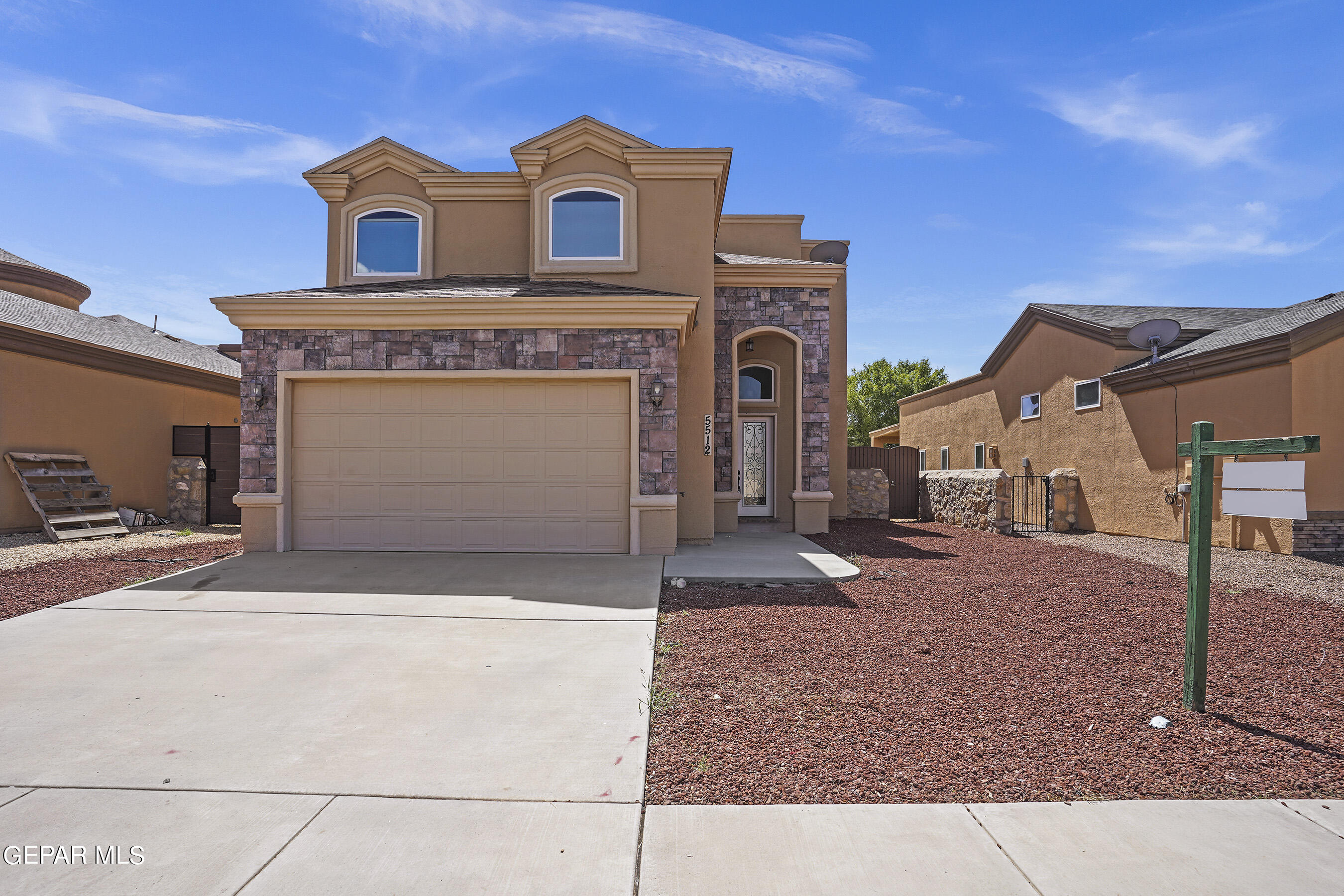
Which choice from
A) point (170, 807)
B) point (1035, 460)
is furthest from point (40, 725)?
point (1035, 460)

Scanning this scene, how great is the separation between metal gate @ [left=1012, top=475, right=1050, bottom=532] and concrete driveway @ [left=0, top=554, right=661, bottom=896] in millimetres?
11999

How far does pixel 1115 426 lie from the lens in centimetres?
1402

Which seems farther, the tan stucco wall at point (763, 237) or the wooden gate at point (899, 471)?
the wooden gate at point (899, 471)

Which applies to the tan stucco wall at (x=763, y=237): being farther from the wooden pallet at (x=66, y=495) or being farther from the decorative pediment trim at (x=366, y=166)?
the wooden pallet at (x=66, y=495)

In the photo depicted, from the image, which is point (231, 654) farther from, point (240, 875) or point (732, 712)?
point (732, 712)

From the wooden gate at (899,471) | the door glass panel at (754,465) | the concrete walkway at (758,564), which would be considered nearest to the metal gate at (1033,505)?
the wooden gate at (899,471)

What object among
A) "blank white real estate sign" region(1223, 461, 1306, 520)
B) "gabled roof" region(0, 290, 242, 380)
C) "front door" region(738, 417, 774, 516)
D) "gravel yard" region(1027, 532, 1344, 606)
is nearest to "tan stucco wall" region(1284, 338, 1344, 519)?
"gravel yard" region(1027, 532, 1344, 606)

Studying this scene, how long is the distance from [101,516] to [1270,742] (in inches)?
629

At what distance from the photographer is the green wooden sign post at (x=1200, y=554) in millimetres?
4094

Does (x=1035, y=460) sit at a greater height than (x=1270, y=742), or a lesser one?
greater

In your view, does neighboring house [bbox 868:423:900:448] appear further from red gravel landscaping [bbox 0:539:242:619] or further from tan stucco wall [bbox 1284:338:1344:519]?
red gravel landscaping [bbox 0:539:242:619]

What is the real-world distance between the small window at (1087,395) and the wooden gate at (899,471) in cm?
373

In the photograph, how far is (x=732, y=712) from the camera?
13.3 feet

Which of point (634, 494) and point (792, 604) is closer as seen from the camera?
point (792, 604)
